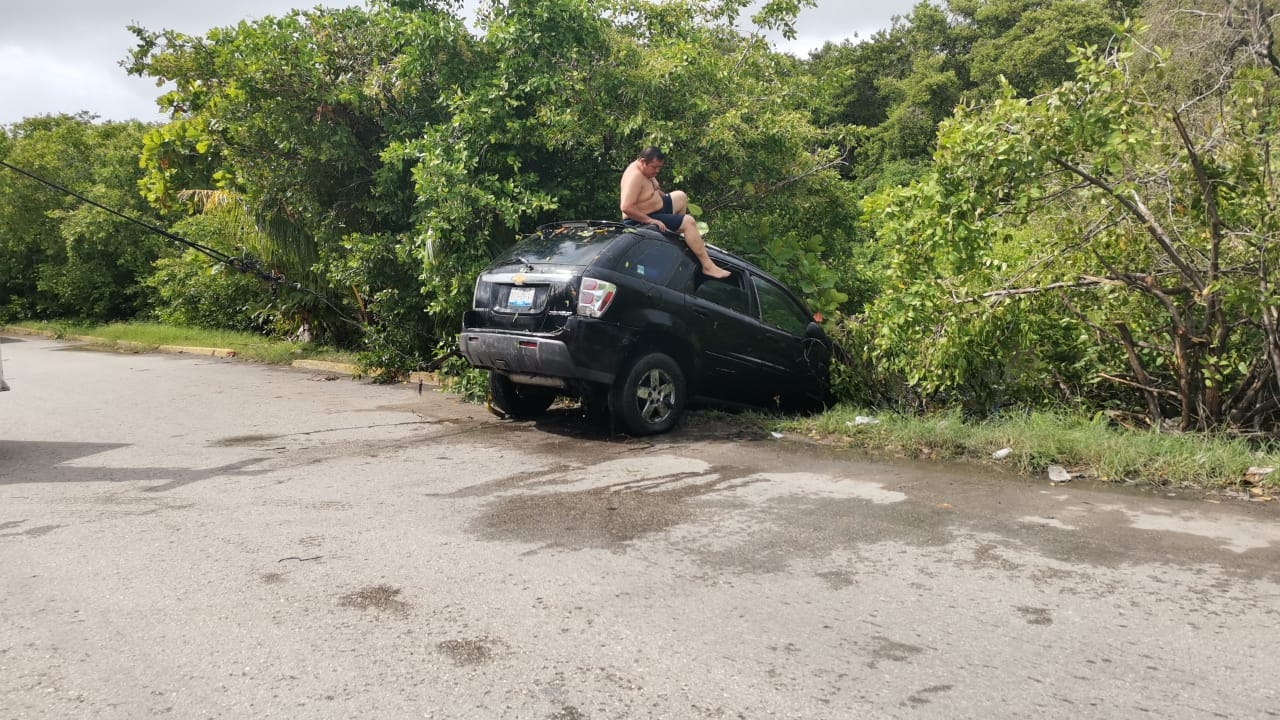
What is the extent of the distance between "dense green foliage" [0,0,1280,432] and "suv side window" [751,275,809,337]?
41 cm

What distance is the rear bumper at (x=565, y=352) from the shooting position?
7770 mm

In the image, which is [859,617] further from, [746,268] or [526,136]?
[526,136]

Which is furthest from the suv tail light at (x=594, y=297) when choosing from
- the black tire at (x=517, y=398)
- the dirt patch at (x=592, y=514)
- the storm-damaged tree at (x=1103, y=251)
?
the storm-damaged tree at (x=1103, y=251)

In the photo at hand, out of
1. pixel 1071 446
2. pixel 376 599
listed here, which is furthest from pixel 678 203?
pixel 376 599

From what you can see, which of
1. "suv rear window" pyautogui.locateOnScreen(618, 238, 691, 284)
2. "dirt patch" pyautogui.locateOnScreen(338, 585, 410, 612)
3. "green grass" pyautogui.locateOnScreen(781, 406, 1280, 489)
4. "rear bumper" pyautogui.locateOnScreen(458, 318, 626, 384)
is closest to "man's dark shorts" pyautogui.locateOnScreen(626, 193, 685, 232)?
"suv rear window" pyautogui.locateOnScreen(618, 238, 691, 284)

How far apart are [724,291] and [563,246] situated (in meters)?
1.54

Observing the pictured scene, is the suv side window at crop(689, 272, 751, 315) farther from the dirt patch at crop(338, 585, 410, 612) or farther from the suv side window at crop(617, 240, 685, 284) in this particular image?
the dirt patch at crop(338, 585, 410, 612)

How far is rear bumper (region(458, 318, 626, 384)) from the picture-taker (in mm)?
7770

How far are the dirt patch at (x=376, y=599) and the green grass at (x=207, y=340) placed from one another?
11.0 metres

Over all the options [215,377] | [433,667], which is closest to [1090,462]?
[433,667]

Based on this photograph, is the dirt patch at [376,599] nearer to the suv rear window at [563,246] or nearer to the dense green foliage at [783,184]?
the suv rear window at [563,246]

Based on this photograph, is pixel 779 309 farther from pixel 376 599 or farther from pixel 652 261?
pixel 376 599

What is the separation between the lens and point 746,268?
9.27m

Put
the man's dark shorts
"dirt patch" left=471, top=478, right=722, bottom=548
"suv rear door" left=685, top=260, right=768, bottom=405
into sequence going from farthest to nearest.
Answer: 1. the man's dark shorts
2. "suv rear door" left=685, top=260, right=768, bottom=405
3. "dirt patch" left=471, top=478, right=722, bottom=548
